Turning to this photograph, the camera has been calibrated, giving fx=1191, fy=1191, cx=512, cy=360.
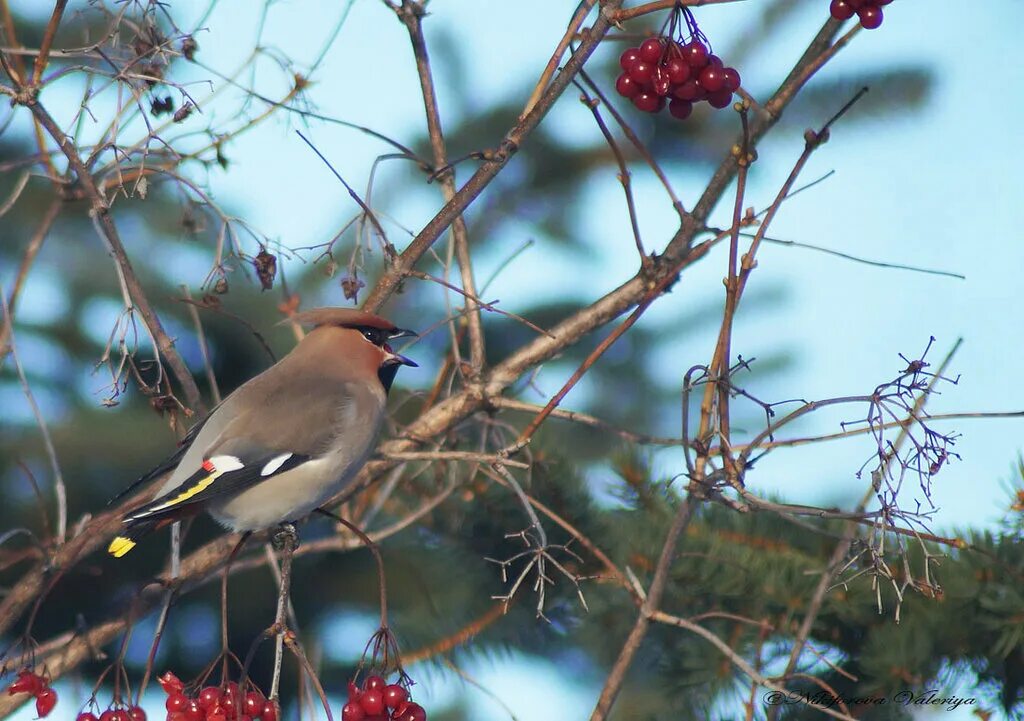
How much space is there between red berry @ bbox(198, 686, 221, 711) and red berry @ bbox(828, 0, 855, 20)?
1.60 meters

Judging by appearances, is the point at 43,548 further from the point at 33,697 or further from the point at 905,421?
the point at 905,421

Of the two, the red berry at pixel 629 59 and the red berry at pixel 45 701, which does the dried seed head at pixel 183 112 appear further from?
the red berry at pixel 45 701

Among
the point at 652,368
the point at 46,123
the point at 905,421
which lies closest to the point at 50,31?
the point at 46,123

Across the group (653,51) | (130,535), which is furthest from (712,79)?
(130,535)

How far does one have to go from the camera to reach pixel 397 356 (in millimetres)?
3131

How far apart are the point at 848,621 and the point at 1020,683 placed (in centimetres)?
33

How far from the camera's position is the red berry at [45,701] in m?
2.23

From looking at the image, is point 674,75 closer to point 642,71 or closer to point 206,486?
point 642,71

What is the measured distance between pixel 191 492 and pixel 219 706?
24.3 inches

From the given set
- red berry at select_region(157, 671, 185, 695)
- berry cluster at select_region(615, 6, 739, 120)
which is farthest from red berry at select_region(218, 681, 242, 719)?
berry cluster at select_region(615, 6, 739, 120)

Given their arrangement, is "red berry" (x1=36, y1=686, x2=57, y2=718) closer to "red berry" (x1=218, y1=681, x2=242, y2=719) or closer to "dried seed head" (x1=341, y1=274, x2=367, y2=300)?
"red berry" (x1=218, y1=681, x2=242, y2=719)

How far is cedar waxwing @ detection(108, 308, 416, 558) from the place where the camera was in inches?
103

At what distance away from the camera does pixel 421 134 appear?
4531 millimetres

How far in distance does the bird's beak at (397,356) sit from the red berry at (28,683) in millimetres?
1134
